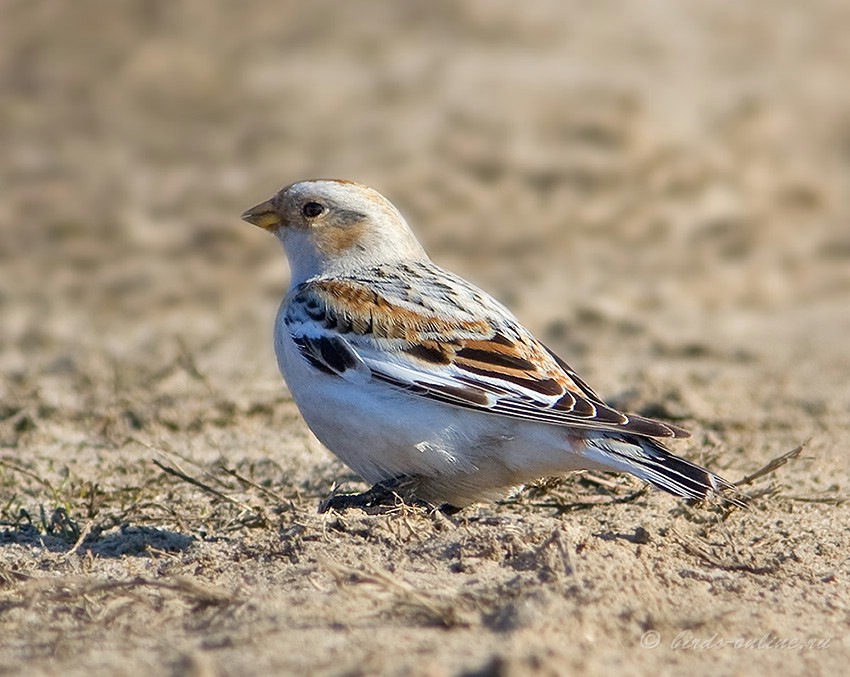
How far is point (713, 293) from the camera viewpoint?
9.38 metres

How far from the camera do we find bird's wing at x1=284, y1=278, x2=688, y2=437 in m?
4.55

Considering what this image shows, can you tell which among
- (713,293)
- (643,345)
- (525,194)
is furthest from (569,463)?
(525,194)

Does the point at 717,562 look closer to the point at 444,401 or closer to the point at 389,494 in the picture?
the point at 444,401

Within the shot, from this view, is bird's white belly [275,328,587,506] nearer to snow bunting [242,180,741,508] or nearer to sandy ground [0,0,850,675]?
snow bunting [242,180,741,508]

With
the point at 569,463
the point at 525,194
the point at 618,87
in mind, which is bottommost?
the point at 569,463

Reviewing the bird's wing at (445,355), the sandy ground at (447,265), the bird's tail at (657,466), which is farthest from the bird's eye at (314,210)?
the bird's tail at (657,466)

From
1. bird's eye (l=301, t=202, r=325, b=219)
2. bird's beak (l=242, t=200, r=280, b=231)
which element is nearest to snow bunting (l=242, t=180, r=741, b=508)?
bird's eye (l=301, t=202, r=325, b=219)

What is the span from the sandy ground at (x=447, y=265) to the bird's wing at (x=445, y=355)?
40cm

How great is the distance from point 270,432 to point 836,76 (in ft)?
24.1

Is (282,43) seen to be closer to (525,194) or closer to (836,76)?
(525,194)

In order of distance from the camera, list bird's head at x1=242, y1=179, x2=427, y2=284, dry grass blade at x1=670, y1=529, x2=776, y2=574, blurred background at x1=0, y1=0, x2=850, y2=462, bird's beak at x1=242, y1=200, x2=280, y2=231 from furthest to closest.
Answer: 1. blurred background at x1=0, y1=0, x2=850, y2=462
2. bird's beak at x1=242, y1=200, x2=280, y2=231
3. bird's head at x1=242, y1=179, x2=427, y2=284
4. dry grass blade at x1=670, y1=529, x2=776, y2=574

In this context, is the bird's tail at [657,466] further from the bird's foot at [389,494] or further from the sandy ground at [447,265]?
the bird's foot at [389,494]

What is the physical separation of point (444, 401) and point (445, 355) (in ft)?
0.71

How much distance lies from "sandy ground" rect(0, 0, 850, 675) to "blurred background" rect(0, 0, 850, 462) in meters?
0.03
